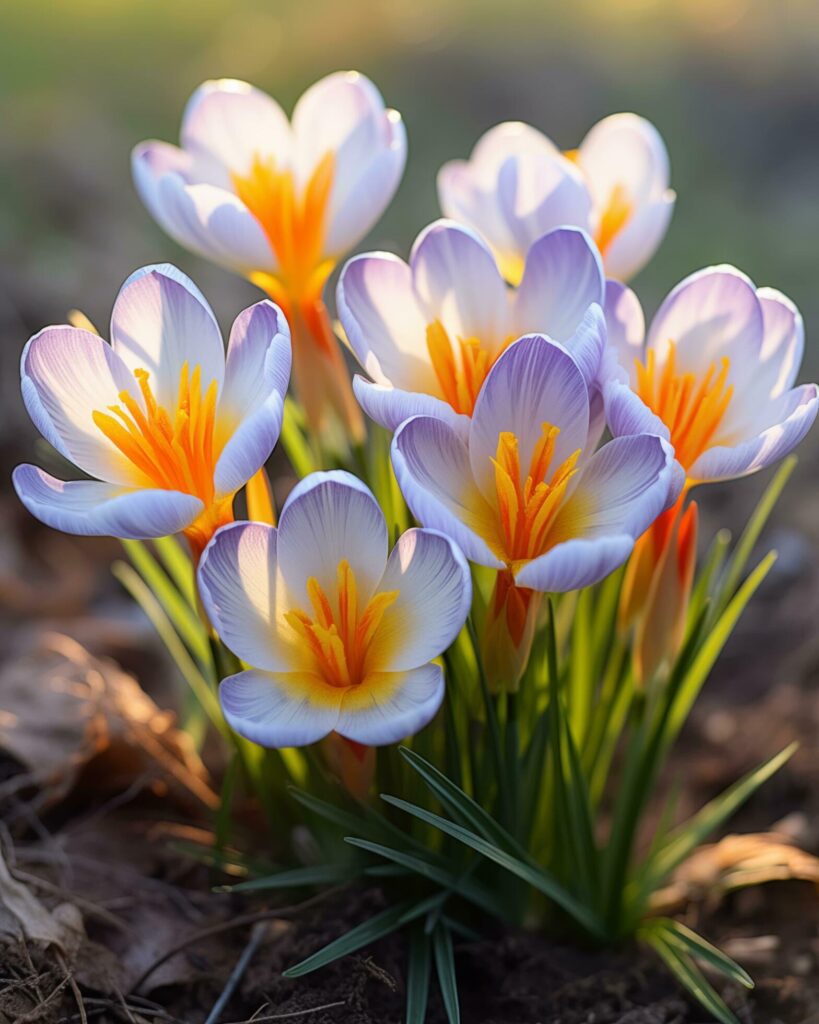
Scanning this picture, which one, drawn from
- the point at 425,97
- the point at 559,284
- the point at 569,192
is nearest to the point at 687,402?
the point at 559,284

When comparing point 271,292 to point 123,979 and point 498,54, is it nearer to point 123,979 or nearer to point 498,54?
point 123,979

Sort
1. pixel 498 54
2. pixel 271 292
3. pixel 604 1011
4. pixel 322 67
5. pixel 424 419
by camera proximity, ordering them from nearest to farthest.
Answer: pixel 424 419, pixel 604 1011, pixel 271 292, pixel 322 67, pixel 498 54

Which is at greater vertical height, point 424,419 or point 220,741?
point 424,419

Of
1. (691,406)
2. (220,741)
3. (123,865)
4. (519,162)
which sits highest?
(519,162)

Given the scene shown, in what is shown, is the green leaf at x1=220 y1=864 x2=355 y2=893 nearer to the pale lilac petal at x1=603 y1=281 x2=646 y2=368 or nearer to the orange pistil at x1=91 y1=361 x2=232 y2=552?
the orange pistil at x1=91 y1=361 x2=232 y2=552

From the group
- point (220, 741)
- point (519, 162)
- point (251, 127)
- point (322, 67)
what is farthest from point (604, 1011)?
point (322, 67)

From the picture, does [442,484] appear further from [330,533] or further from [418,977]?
[418,977]

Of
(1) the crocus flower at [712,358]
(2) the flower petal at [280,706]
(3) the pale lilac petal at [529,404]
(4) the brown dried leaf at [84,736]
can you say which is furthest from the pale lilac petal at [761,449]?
(4) the brown dried leaf at [84,736]
